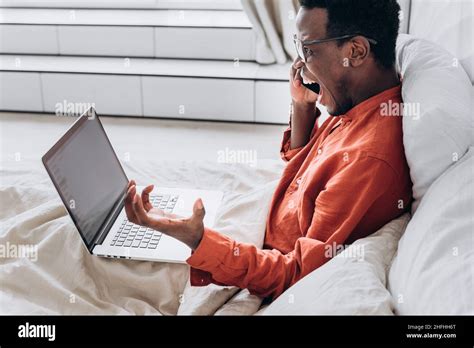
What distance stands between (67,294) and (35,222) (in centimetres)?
25

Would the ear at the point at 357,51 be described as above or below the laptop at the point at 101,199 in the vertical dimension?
above

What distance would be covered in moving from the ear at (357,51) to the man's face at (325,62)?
0.04 feet

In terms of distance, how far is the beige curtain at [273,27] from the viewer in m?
3.16

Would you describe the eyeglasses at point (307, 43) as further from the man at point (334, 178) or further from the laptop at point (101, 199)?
the laptop at point (101, 199)

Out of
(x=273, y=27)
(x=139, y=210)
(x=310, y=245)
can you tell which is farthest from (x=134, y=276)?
(x=273, y=27)

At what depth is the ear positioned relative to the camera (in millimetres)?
1165

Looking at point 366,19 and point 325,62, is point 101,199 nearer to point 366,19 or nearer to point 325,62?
point 325,62

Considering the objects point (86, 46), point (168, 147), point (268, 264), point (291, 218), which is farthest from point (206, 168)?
point (86, 46)

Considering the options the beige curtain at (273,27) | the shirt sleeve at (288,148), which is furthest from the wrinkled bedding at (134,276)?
the beige curtain at (273,27)

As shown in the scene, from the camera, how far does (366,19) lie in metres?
1.16

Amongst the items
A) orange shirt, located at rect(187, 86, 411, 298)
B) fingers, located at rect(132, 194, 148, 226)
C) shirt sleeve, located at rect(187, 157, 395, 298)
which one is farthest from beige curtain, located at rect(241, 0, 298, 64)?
fingers, located at rect(132, 194, 148, 226)

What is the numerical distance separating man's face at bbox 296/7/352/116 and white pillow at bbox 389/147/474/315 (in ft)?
1.05

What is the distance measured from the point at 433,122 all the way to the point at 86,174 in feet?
2.47
